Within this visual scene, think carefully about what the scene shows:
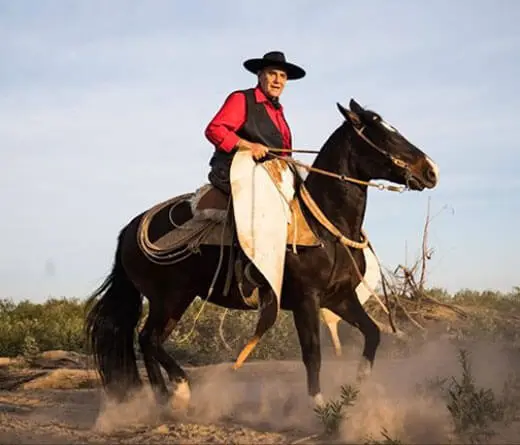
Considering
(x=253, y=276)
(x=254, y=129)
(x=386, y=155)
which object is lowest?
(x=253, y=276)

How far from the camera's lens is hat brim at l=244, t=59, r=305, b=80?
7198mm

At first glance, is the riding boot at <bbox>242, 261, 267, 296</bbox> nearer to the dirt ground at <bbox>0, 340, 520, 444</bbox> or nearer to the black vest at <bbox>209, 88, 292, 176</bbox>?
the black vest at <bbox>209, 88, 292, 176</bbox>

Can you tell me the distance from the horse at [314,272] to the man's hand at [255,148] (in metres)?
0.45

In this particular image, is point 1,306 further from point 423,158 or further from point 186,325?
point 423,158

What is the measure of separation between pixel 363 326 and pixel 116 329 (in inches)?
101

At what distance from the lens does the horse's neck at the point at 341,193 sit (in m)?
6.73

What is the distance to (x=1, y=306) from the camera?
67.6 ft

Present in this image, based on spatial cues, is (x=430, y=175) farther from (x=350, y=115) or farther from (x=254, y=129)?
(x=254, y=129)

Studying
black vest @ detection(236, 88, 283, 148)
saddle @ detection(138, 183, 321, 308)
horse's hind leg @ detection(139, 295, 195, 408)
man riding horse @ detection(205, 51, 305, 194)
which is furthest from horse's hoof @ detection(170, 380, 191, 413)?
black vest @ detection(236, 88, 283, 148)

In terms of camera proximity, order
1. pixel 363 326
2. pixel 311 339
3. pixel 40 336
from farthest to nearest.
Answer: pixel 40 336 → pixel 363 326 → pixel 311 339

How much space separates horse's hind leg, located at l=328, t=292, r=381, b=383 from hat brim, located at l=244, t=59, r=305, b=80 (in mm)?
2144

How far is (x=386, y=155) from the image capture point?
6559mm

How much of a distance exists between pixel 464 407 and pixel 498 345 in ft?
16.3

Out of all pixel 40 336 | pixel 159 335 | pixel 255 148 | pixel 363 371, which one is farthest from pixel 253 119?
pixel 40 336
